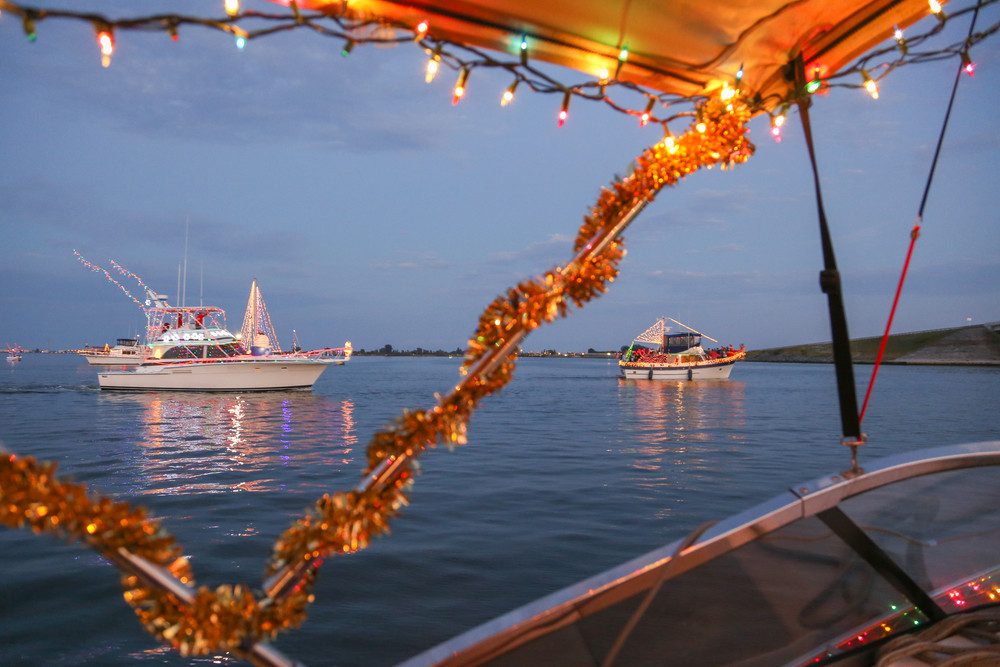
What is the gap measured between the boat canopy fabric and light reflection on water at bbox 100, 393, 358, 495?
31.0ft

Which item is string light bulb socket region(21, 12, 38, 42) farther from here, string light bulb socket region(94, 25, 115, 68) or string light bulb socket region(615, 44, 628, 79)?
string light bulb socket region(615, 44, 628, 79)

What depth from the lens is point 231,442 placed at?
1628 cm

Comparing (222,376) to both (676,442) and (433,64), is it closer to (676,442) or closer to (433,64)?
(676,442)

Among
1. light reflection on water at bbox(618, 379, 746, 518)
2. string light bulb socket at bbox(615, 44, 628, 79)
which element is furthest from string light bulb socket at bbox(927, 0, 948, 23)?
light reflection on water at bbox(618, 379, 746, 518)

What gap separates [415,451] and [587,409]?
28.1 m

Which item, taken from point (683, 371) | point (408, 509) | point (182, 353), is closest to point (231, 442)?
point (408, 509)

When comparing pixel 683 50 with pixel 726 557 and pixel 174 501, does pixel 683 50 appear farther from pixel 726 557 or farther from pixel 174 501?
pixel 174 501

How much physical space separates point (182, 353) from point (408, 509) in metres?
33.2

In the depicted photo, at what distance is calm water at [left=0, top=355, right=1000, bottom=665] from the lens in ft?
16.2

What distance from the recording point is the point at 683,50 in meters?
2.28

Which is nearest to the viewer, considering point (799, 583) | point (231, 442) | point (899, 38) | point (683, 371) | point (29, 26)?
point (29, 26)

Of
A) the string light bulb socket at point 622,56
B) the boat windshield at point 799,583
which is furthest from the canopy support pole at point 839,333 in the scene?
the string light bulb socket at point 622,56

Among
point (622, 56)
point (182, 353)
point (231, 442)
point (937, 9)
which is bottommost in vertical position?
point (231, 442)

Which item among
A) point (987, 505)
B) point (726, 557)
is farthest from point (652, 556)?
point (987, 505)
